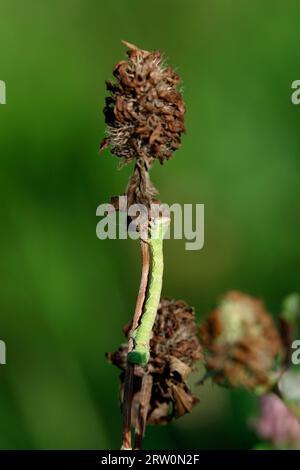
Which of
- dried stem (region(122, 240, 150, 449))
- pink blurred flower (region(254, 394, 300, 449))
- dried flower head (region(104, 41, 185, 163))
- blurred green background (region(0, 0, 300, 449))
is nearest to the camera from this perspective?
dried stem (region(122, 240, 150, 449))

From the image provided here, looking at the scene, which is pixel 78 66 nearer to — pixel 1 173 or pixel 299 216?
pixel 1 173

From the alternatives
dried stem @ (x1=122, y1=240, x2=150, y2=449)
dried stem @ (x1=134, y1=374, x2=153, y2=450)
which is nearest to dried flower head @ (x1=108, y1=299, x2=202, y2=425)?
dried stem @ (x1=134, y1=374, x2=153, y2=450)

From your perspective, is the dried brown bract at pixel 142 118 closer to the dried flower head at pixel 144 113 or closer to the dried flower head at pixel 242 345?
the dried flower head at pixel 144 113

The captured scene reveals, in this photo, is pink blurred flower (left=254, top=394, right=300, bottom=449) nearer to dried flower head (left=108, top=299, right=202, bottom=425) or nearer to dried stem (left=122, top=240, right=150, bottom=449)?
dried flower head (left=108, top=299, right=202, bottom=425)

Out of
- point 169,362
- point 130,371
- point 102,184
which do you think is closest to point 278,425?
point 169,362

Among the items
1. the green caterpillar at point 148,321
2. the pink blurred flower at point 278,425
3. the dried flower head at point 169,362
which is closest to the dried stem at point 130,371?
the green caterpillar at point 148,321

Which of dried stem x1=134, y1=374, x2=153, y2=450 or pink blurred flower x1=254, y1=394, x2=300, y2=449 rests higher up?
dried stem x1=134, y1=374, x2=153, y2=450

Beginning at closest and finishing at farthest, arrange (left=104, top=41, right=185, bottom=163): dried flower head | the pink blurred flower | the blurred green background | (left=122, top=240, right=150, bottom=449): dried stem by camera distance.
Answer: (left=122, top=240, right=150, bottom=449): dried stem → (left=104, top=41, right=185, bottom=163): dried flower head → the pink blurred flower → the blurred green background
